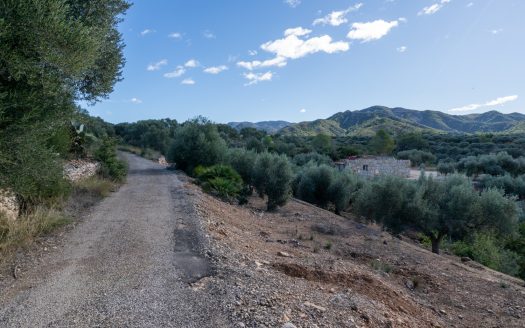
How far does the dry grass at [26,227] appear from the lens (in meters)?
7.45

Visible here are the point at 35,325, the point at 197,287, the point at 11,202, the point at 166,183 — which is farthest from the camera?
the point at 166,183

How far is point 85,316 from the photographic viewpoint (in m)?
4.71

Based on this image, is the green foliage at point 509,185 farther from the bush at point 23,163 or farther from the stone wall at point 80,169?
the bush at point 23,163

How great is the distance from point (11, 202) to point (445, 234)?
51.8ft

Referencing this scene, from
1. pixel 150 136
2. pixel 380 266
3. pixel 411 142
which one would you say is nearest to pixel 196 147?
pixel 380 266

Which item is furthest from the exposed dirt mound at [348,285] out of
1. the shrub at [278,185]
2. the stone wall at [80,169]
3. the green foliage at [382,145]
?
the green foliage at [382,145]

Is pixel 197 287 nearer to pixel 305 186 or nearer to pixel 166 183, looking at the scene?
pixel 166 183

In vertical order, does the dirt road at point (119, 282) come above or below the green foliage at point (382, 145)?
above

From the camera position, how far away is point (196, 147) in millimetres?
28891

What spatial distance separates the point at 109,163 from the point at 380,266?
14.9 m

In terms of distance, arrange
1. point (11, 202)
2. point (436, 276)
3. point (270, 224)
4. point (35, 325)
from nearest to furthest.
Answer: point (35, 325)
point (11, 202)
point (436, 276)
point (270, 224)

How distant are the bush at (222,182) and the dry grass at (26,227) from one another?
10.2 metres

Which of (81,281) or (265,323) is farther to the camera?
(81,281)

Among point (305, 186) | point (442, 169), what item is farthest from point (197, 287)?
point (442, 169)
